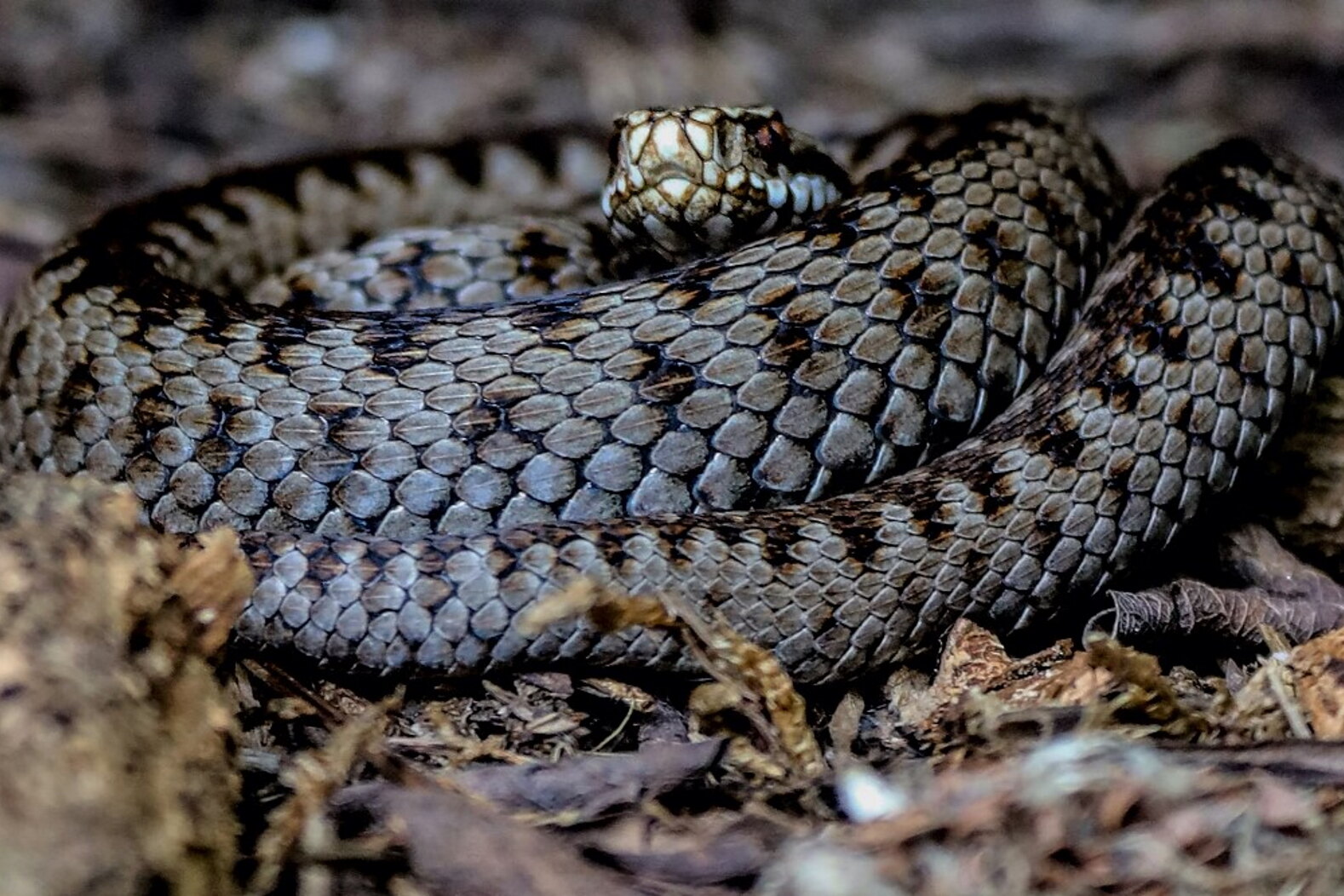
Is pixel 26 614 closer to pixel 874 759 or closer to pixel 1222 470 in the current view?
pixel 874 759

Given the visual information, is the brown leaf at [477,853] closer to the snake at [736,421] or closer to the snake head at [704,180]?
the snake at [736,421]

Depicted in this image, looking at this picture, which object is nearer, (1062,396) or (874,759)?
(874,759)

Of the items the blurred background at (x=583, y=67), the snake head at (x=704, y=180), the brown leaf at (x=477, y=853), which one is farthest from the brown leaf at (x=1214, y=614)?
the blurred background at (x=583, y=67)

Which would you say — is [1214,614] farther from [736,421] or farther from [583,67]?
[583,67]

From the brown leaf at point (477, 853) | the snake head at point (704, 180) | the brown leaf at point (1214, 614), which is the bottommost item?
the brown leaf at point (477, 853)

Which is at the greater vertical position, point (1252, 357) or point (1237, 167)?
point (1237, 167)

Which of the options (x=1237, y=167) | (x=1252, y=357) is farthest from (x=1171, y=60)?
(x=1252, y=357)
